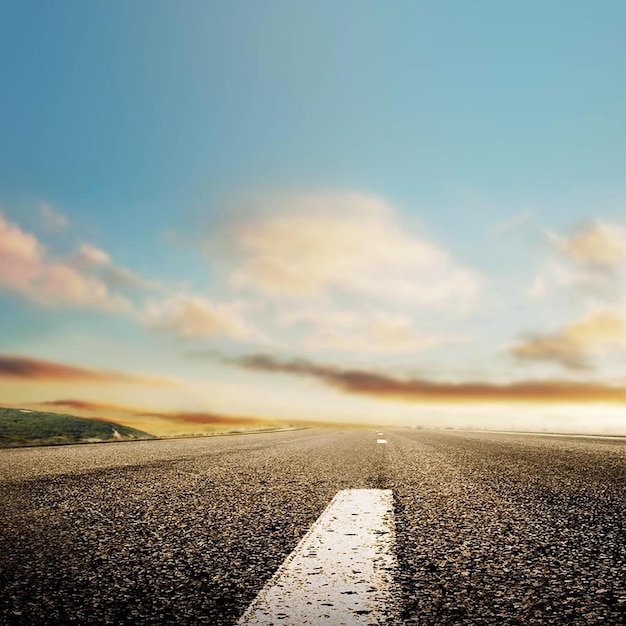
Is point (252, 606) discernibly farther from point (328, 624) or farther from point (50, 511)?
point (50, 511)

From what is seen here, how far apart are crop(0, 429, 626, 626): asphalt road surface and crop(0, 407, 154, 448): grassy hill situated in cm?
1216

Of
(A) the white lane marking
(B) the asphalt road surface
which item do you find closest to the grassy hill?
(B) the asphalt road surface

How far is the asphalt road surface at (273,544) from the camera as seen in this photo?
7.17 ft

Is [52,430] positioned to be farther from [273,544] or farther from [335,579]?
[335,579]

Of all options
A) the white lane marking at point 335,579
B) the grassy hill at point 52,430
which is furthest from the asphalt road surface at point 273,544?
the grassy hill at point 52,430

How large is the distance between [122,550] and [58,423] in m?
23.1

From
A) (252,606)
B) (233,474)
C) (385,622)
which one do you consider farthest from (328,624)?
(233,474)

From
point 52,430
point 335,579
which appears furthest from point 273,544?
point 52,430

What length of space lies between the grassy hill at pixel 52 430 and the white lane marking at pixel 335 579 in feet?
48.2

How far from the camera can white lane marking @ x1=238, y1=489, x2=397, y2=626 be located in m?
2.06

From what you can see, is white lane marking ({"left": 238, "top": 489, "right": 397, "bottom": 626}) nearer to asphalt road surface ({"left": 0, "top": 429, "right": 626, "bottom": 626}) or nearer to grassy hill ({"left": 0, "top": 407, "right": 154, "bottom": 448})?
asphalt road surface ({"left": 0, "top": 429, "right": 626, "bottom": 626})

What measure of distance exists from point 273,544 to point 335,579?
76 centimetres

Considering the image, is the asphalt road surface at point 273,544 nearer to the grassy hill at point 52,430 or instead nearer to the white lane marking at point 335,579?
the white lane marking at point 335,579

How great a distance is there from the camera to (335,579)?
2518 millimetres
